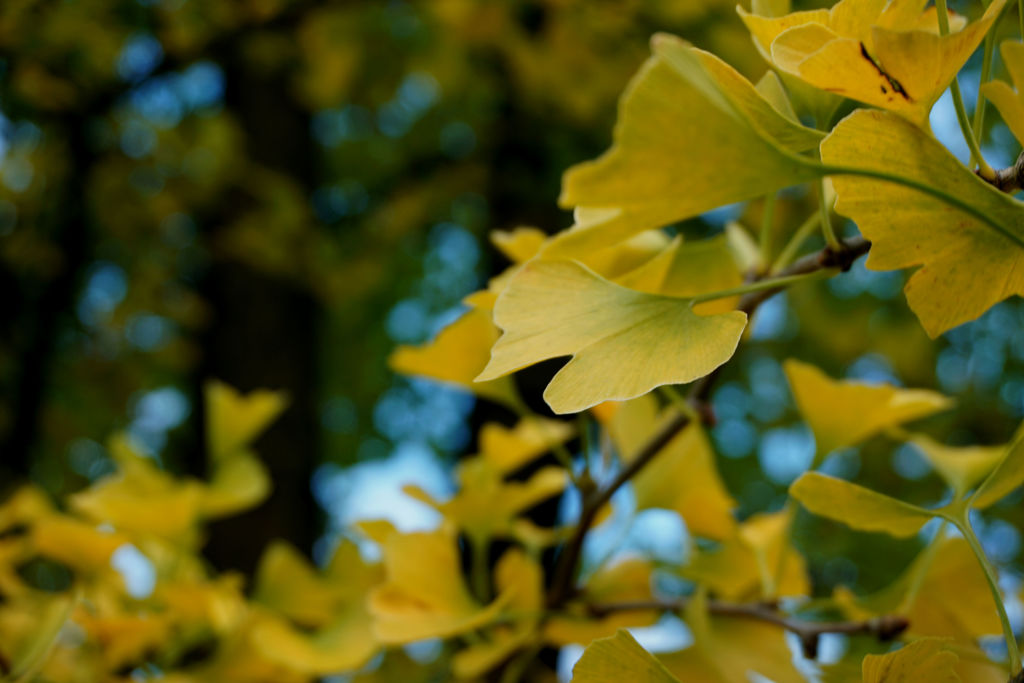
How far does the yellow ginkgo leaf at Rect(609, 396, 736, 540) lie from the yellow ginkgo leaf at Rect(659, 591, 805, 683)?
74 millimetres

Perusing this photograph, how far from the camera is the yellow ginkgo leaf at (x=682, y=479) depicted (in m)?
0.56

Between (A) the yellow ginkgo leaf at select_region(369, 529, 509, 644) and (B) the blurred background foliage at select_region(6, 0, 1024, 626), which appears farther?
(B) the blurred background foliage at select_region(6, 0, 1024, 626)

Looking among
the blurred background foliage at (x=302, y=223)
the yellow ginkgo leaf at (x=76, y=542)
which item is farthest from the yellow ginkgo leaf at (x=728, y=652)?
the blurred background foliage at (x=302, y=223)

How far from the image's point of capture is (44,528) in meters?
0.63

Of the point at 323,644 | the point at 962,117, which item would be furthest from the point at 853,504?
the point at 323,644

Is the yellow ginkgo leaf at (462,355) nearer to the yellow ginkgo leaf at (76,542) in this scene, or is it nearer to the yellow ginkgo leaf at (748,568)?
the yellow ginkgo leaf at (748,568)

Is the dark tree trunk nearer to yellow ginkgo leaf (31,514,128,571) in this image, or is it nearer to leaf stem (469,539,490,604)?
yellow ginkgo leaf (31,514,128,571)

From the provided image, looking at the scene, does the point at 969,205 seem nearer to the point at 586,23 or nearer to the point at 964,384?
the point at 586,23

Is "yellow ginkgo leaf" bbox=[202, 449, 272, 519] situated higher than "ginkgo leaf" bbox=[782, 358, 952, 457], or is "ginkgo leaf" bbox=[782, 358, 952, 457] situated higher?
"ginkgo leaf" bbox=[782, 358, 952, 457]

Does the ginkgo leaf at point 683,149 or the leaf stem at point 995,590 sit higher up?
the ginkgo leaf at point 683,149

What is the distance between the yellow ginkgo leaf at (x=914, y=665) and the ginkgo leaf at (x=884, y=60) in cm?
19

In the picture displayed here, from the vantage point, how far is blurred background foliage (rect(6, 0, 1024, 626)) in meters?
1.52

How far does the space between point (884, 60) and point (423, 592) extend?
0.38m

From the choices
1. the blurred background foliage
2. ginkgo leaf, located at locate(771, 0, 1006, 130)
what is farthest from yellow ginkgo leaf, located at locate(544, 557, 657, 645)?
the blurred background foliage
